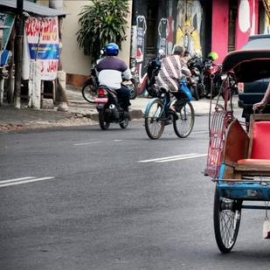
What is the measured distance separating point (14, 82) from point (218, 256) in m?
17.7

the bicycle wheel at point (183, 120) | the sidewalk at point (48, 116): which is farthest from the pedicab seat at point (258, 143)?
the sidewalk at point (48, 116)

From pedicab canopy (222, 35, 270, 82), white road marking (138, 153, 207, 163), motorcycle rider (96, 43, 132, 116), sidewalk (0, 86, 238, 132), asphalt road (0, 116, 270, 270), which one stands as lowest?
asphalt road (0, 116, 270, 270)

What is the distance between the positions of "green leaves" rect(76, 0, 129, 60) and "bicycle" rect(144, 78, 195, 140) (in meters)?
13.9

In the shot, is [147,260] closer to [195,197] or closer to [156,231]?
[156,231]

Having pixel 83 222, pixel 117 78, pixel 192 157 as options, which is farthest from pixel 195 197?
pixel 117 78

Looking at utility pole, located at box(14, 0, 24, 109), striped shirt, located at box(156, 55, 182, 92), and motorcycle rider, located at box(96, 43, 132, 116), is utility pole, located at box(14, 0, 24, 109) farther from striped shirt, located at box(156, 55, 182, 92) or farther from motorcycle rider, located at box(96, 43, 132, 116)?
striped shirt, located at box(156, 55, 182, 92)

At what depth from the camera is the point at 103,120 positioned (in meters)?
23.5

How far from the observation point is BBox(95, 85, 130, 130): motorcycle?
23.4 metres

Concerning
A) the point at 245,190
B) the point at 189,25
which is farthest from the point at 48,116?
the point at 189,25

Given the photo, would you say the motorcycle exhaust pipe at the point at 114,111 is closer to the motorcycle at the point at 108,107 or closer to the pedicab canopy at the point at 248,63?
the motorcycle at the point at 108,107

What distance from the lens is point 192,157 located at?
56.9 ft

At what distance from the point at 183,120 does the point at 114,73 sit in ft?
7.27

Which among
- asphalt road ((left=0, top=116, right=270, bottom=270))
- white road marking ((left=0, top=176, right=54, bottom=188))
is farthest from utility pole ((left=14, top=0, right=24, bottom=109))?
white road marking ((left=0, top=176, right=54, bottom=188))

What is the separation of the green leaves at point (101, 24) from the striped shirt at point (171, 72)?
46.7ft
